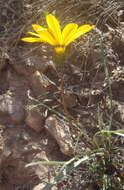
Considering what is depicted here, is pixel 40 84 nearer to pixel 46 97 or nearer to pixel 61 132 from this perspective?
pixel 46 97

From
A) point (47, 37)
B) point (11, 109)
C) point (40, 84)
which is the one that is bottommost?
point (11, 109)

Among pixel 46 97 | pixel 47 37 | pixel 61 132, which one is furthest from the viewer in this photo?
pixel 46 97

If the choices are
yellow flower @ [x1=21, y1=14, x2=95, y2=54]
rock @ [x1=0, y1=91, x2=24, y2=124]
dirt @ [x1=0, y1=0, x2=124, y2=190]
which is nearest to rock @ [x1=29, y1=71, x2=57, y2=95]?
dirt @ [x1=0, y1=0, x2=124, y2=190]

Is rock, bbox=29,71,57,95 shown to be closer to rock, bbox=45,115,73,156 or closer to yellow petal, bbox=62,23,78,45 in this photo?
rock, bbox=45,115,73,156

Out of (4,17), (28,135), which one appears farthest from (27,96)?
(4,17)

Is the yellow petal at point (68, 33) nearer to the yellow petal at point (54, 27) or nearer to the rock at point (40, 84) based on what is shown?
the yellow petal at point (54, 27)

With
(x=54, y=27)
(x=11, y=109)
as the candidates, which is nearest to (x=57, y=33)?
(x=54, y=27)
